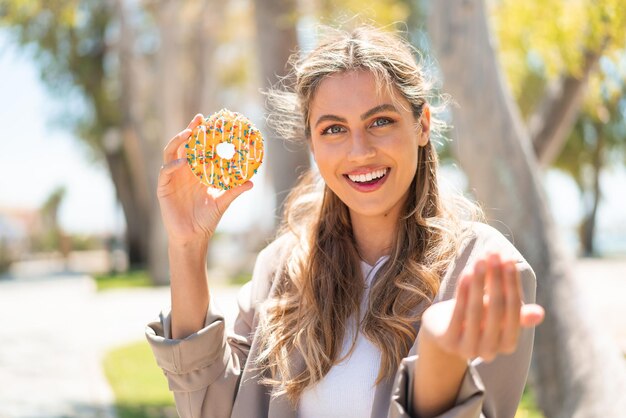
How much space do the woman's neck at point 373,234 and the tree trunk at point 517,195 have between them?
2285mm

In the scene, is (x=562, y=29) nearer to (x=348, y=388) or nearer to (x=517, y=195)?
(x=517, y=195)

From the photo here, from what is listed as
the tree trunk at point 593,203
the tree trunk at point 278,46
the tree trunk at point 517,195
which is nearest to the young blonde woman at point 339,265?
the tree trunk at point 517,195

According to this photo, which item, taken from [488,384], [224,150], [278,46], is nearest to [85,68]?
[278,46]

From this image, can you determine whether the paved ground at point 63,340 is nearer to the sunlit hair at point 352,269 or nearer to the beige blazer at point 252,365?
the beige blazer at point 252,365

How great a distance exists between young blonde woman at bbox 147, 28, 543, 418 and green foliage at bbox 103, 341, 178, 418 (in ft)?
13.3

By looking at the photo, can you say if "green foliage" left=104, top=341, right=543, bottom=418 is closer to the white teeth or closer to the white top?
the white top

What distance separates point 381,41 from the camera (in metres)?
2.58

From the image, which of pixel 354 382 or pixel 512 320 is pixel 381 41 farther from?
pixel 512 320

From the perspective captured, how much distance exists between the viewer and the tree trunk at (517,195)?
4449mm

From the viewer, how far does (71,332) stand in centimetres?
1067

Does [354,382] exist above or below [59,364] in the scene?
above

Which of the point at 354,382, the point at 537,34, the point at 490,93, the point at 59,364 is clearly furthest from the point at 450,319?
the point at 59,364

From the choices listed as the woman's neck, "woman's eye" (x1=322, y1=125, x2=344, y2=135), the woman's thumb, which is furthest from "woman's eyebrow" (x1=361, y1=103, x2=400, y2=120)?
the woman's thumb

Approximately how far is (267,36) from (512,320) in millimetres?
6874
